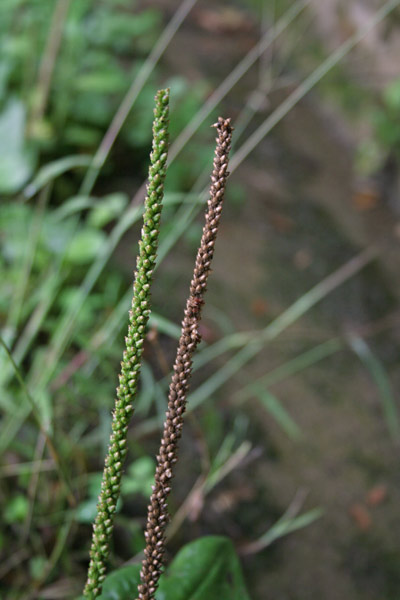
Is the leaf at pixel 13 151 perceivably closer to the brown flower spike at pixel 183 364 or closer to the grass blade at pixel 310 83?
the grass blade at pixel 310 83

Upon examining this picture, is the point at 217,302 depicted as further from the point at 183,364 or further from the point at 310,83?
the point at 183,364

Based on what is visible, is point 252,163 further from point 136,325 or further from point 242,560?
point 136,325

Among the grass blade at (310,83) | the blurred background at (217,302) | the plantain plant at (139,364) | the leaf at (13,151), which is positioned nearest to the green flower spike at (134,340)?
the plantain plant at (139,364)

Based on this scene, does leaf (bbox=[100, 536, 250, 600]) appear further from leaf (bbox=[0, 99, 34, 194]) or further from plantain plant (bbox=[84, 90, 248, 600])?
leaf (bbox=[0, 99, 34, 194])

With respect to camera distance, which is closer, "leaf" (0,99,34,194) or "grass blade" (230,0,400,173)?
"grass blade" (230,0,400,173)

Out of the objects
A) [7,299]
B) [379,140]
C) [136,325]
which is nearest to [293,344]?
[7,299]

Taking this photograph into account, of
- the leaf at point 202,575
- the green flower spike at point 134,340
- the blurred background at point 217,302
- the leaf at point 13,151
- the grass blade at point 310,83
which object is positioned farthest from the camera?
the leaf at point 13,151

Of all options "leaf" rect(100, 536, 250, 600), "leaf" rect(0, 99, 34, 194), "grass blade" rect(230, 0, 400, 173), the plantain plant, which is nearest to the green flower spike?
the plantain plant
